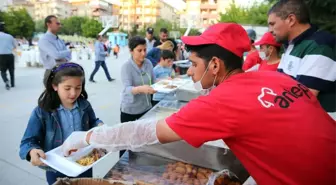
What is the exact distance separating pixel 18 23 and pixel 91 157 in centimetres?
3134

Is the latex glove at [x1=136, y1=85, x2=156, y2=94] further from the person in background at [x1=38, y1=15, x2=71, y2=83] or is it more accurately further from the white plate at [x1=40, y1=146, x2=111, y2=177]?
the person in background at [x1=38, y1=15, x2=71, y2=83]

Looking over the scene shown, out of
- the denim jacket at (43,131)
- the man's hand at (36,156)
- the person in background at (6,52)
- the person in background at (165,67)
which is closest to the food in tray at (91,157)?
the man's hand at (36,156)

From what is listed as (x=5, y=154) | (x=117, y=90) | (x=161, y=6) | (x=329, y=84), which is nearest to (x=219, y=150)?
(x=329, y=84)

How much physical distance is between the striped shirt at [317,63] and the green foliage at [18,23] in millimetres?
29983

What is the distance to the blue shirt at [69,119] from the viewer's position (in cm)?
167

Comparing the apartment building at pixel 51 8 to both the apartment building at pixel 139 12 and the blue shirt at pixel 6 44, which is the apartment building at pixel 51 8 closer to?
the apartment building at pixel 139 12

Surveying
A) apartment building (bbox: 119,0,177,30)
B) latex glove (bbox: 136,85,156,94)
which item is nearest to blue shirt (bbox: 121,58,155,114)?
latex glove (bbox: 136,85,156,94)

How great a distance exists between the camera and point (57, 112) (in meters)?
1.66

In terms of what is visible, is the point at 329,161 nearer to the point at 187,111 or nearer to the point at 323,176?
the point at 323,176

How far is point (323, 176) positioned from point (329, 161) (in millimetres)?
59

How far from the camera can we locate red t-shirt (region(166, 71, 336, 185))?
915mm

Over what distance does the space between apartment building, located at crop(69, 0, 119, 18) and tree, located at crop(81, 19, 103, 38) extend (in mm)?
28502

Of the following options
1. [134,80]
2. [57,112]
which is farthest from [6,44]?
[57,112]

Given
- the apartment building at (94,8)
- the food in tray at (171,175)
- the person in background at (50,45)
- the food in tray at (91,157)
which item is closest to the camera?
the food in tray at (91,157)
